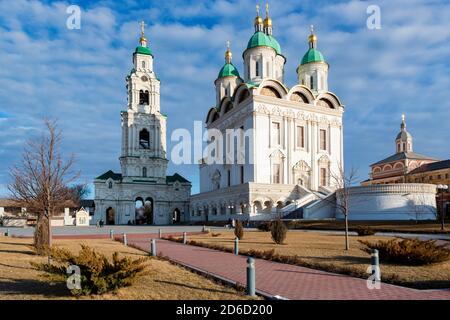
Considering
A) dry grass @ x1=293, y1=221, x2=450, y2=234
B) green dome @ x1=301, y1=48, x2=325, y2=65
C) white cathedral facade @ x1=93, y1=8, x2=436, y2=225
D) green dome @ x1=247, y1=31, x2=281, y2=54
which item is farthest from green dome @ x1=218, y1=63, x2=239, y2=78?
dry grass @ x1=293, y1=221, x2=450, y2=234

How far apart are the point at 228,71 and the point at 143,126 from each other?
18761 millimetres

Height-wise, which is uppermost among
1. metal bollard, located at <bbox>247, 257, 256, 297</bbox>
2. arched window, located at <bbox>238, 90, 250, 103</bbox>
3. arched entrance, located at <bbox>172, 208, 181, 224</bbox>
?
arched window, located at <bbox>238, 90, 250, 103</bbox>

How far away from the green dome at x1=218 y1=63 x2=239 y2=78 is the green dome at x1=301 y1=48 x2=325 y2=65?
12.0 meters

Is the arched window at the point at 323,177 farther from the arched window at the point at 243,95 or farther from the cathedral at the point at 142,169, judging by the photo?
the cathedral at the point at 142,169

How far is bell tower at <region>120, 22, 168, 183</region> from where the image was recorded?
70250 millimetres

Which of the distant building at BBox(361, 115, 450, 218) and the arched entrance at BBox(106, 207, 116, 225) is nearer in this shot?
the arched entrance at BBox(106, 207, 116, 225)

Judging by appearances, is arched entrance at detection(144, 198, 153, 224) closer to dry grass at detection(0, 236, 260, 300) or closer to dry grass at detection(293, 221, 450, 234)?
dry grass at detection(293, 221, 450, 234)

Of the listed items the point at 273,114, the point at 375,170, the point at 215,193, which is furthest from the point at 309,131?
the point at 375,170

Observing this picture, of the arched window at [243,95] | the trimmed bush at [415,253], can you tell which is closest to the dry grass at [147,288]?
the trimmed bush at [415,253]

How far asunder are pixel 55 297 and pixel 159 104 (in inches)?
2694

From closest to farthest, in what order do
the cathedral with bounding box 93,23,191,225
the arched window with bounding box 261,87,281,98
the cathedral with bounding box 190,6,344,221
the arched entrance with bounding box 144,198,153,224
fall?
the cathedral with bounding box 190,6,344,221 < the arched window with bounding box 261,87,281,98 < the cathedral with bounding box 93,23,191,225 < the arched entrance with bounding box 144,198,153,224

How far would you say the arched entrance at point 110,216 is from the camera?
6794cm

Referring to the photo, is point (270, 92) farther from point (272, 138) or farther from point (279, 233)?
point (279, 233)
